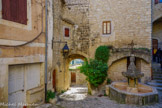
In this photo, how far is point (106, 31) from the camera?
9734 mm

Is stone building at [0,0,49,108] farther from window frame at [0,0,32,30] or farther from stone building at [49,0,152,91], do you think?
stone building at [49,0,152,91]

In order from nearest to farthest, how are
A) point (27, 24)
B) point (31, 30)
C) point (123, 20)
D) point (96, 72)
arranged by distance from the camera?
1. point (27, 24)
2. point (31, 30)
3. point (96, 72)
4. point (123, 20)

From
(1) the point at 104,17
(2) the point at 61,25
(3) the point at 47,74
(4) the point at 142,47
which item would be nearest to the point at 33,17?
(3) the point at 47,74

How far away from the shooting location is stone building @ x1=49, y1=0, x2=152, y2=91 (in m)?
8.91

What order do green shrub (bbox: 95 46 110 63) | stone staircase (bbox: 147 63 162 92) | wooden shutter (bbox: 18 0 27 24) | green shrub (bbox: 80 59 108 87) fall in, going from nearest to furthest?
wooden shutter (bbox: 18 0 27 24)
stone staircase (bbox: 147 63 162 92)
green shrub (bbox: 80 59 108 87)
green shrub (bbox: 95 46 110 63)

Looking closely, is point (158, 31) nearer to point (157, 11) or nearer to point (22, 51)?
point (157, 11)

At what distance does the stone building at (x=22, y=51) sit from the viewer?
14.0ft

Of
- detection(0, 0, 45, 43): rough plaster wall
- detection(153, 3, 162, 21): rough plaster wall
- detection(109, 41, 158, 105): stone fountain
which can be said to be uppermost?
detection(153, 3, 162, 21): rough plaster wall

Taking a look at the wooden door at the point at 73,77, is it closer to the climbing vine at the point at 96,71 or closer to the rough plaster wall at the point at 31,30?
the climbing vine at the point at 96,71

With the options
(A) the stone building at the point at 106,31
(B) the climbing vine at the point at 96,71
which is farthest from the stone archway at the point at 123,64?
(B) the climbing vine at the point at 96,71

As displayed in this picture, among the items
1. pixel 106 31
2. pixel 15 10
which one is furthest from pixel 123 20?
pixel 15 10

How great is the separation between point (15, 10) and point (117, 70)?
774cm

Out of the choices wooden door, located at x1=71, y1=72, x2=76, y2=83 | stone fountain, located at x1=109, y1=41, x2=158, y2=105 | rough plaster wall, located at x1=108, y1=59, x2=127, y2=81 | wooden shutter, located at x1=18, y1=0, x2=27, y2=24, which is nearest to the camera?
wooden shutter, located at x1=18, y1=0, x2=27, y2=24

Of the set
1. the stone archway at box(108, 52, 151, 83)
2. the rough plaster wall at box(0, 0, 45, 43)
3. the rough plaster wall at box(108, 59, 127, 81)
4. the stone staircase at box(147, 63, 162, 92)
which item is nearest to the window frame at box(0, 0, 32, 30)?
the rough plaster wall at box(0, 0, 45, 43)
